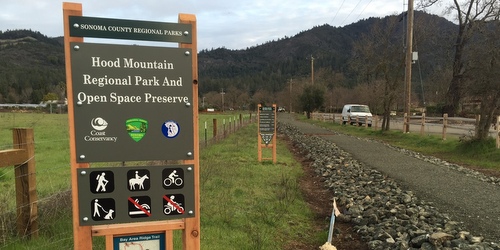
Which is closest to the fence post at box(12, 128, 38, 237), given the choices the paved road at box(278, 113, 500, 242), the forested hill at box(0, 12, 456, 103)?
the paved road at box(278, 113, 500, 242)

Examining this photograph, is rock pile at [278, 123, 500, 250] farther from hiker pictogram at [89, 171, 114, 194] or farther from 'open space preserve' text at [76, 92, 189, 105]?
hiker pictogram at [89, 171, 114, 194]

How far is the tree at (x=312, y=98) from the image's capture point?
53.4 metres

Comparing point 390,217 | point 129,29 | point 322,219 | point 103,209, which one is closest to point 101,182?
point 103,209

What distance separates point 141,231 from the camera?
2.58m

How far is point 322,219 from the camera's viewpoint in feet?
19.7

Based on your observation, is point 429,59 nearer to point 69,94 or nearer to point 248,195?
point 248,195

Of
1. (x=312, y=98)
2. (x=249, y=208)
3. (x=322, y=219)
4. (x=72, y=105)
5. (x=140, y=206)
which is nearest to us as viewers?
(x=72, y=105)

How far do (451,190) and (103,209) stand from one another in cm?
677

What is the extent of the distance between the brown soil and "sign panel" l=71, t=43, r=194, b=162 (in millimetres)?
2794

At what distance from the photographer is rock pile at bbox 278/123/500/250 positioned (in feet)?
14.2

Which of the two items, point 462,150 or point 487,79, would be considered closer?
point 462,150

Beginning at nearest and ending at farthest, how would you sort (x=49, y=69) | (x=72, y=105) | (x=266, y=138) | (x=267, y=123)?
(x=72, y=105) → (x=266, y=138) → (x=267, y=123) → (x=49, y=69)

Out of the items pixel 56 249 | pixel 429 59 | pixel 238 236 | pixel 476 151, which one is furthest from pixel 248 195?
pixel 429 59

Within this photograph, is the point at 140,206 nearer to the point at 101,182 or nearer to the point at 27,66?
the point at 101,182
